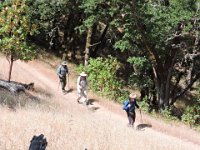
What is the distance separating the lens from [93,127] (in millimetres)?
15117

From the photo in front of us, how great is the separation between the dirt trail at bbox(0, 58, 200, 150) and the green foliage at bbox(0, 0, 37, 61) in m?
2.86

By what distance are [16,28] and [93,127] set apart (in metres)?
8.92

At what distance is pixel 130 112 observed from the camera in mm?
18188

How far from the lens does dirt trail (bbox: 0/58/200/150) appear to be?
41.9 feet

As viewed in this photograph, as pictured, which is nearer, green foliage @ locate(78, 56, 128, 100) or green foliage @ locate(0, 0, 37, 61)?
green foliage @ locate(0, 0, 37, 61)

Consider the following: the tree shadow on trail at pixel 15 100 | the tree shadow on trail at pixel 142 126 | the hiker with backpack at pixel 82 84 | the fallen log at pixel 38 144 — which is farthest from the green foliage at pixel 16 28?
the fallen log at pixel 38 144

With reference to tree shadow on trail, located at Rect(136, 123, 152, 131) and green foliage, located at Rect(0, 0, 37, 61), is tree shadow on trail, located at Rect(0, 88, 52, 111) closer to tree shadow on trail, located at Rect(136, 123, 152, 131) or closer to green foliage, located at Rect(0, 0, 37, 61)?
green foliage, located at Rect(0, 0, 37, 61)

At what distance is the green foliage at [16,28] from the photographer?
22.0 meters

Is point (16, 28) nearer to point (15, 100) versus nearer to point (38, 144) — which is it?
point (15, 100)

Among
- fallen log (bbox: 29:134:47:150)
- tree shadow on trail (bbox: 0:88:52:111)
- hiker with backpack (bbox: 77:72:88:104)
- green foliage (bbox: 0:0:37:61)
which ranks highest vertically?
green foliage (bbox: 0:0:37:61)

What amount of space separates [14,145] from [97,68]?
17.4 meters

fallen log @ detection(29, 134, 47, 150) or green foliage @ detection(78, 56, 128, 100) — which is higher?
Result: fallen log @ detection(29, 134, 47, 150)

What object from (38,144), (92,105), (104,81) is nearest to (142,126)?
(92,105)

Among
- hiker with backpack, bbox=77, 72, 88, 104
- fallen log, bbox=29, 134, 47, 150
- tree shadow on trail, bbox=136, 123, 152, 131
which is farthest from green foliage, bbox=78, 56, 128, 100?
fallen log, bbox=29, 134, 47, 150
